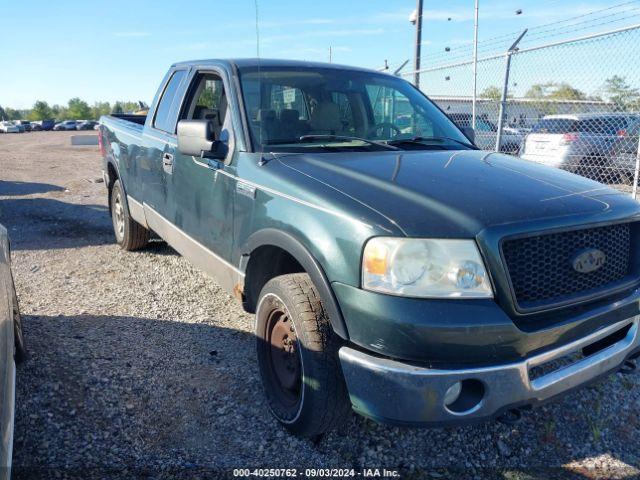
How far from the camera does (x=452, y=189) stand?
8.16 feet

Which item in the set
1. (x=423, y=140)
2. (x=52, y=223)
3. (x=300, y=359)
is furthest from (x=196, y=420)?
(x=52, y=223)

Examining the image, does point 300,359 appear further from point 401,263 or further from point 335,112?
point 335,112

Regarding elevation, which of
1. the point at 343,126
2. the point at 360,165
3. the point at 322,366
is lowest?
the point at 322,366

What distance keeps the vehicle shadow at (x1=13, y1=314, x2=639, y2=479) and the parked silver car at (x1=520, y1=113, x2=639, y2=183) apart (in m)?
6.34

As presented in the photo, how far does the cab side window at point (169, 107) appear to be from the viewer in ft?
14.3

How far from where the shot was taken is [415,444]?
276 cm

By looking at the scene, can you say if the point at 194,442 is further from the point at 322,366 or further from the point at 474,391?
the point at 474,391

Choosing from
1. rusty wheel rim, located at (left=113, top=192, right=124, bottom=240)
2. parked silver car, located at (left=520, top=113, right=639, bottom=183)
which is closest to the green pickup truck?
rusty wheel rim, located at (left=113, top=192, right=124, bottom=240)

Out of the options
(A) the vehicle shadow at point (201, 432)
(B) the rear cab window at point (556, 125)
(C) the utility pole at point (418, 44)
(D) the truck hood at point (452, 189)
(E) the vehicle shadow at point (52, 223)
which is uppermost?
(C) the utility pole at point (418, 44)

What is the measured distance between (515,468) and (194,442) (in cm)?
161

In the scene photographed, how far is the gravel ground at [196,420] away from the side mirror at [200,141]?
136 centimetres

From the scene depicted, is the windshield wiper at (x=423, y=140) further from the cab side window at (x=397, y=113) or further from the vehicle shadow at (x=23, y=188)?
the vehicle shadow at (x=23, y=188)

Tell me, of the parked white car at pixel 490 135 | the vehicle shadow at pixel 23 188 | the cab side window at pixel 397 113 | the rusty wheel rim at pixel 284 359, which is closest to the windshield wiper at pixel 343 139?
the cab side window at pixel 397 113

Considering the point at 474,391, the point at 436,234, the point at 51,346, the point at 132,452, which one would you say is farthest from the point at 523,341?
the point at 51,346
